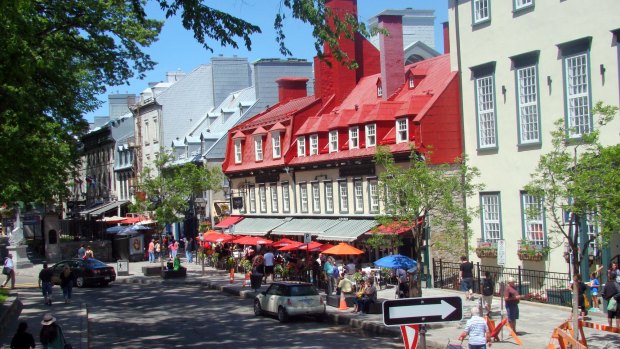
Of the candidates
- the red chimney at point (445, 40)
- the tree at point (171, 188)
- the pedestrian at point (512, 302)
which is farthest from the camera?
the tree at point (171, 188)

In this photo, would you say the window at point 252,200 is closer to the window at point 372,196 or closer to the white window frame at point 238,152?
the white window frame at point 238,152

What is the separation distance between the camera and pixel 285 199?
4769 centimetres

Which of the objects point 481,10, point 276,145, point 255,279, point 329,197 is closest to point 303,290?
point 255,279

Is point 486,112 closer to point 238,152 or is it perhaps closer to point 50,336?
point 50,336

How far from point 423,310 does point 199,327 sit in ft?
60.4

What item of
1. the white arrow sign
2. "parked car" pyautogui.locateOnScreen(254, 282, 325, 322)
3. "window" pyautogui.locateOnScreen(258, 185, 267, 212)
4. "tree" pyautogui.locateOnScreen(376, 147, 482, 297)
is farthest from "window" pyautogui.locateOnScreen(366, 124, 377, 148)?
the white arrow sign

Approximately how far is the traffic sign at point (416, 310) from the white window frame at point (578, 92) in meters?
19.2

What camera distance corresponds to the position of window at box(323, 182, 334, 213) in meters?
42.4

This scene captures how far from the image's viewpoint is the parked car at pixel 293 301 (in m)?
26.9

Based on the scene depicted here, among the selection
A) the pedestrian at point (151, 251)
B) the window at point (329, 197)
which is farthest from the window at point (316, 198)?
the pedestrian at point (151, 251)

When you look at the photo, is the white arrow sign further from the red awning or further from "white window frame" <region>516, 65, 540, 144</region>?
the red awning

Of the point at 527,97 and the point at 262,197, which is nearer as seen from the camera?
the point at 527,97

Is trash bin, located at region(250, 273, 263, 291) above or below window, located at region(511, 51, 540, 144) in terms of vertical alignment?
below

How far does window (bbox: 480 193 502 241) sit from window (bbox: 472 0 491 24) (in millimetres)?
6674
